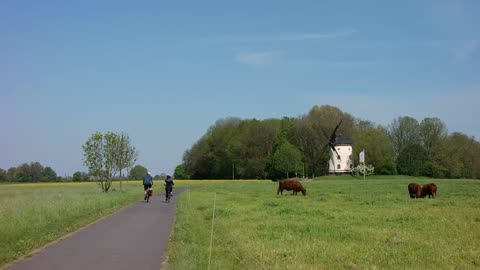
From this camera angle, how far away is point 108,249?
13.5 meters

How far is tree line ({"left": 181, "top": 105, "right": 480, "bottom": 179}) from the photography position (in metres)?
114

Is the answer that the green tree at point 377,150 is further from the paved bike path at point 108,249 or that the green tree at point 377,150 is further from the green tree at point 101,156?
the paved bike path at point 108,249

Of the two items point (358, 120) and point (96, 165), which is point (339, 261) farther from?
point (358, 120)

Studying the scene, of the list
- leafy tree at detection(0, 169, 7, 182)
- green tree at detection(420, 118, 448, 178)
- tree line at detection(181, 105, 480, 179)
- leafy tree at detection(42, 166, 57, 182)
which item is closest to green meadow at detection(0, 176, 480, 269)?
tree line at detection(181, 105, 480, 179)

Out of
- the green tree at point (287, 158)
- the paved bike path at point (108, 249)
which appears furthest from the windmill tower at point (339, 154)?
the paved bike path at point (108, 249)

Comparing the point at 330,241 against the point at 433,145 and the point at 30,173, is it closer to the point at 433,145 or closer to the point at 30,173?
the point at 433,145

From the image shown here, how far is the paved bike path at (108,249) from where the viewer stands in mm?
11164

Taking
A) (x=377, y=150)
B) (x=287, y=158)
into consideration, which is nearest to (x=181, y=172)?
(x=287, y=158)

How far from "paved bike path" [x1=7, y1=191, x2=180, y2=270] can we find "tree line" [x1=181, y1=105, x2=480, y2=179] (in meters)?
93.3

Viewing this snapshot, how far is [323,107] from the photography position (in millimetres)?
118125

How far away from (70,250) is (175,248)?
2.61m

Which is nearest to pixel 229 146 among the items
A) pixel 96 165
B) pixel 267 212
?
pixel 96 165

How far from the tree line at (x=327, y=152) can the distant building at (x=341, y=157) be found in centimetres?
298

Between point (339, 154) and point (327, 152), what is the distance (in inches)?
157
